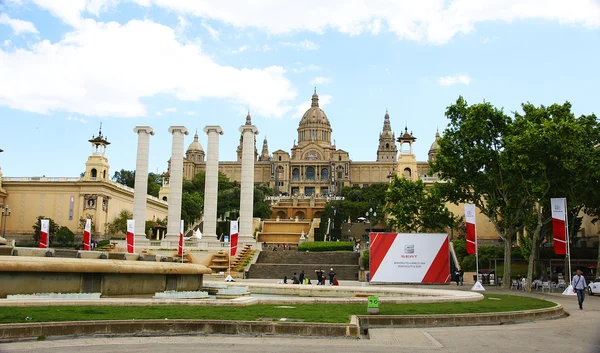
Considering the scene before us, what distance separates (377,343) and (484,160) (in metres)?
29.3

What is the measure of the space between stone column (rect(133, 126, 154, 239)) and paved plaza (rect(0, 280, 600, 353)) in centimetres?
4408

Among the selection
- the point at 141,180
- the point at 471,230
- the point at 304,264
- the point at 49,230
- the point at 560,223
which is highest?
the point at 141,180

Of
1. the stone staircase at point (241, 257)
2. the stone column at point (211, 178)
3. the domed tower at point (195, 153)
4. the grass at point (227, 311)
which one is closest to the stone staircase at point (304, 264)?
the stone staircase at point (241, 257)

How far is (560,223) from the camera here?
33469mm

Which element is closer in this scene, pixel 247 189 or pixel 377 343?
pixel 377 343

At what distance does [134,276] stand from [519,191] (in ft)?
88.1

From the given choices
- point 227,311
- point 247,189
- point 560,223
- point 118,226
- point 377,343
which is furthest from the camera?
point 118,226

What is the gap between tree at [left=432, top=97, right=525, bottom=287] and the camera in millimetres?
39656

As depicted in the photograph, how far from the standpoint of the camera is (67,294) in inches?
664

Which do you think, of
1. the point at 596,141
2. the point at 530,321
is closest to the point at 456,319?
the point at 530,321

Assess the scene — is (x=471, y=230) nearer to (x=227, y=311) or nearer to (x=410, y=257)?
(x=410, y=257)

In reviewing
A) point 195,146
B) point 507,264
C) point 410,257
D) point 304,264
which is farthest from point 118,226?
point 195,146

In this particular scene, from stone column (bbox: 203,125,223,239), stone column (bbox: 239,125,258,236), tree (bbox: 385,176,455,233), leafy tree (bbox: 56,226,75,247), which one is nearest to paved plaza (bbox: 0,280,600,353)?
tree (bbox: 385,176,455,233)

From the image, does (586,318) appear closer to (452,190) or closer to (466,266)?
(452,190)
